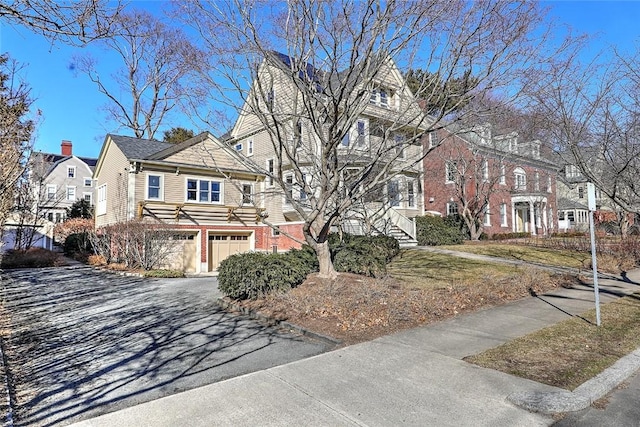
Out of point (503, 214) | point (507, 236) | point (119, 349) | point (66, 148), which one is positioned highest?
point (66, 148)

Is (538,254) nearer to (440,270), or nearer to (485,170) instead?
(440,270)

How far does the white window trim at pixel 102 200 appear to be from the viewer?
23422mm

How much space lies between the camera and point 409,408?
3.86 metres

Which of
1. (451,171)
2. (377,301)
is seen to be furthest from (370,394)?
(451,171)

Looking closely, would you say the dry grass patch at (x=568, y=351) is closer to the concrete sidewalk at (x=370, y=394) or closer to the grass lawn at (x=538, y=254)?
the concrete sidewalk at (x=370, y=394)

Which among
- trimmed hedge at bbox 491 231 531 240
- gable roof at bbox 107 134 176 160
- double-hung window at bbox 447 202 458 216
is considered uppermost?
gable roof at bbox 107 134 176 160

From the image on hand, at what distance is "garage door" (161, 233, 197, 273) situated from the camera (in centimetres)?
1924

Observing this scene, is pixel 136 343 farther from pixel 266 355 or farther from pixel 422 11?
pixel 422 11

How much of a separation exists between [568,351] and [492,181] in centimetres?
1836

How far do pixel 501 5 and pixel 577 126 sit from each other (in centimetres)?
579

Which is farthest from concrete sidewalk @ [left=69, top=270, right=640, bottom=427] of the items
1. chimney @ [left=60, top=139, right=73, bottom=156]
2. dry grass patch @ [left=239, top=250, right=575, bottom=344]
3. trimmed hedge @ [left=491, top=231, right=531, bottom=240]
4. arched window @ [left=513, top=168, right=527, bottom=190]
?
chimney @ [left=60, top=139, right=73, bottom=156]

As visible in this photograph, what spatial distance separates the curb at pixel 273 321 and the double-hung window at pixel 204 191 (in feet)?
44.0

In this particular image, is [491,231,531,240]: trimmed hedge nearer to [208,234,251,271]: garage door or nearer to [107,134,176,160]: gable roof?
[208,234,251,271]: garage door

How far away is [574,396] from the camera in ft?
13.1
